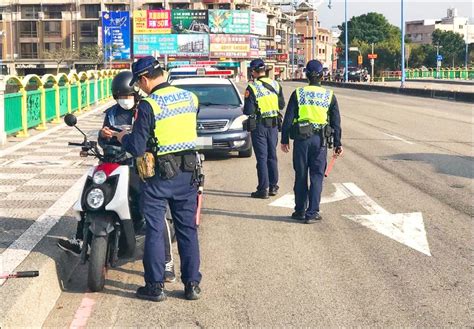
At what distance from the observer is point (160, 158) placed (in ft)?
17.5

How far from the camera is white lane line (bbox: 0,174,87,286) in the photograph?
231 inches

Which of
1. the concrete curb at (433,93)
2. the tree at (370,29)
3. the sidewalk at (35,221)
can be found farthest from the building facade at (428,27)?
the sidewalk at (35,221)

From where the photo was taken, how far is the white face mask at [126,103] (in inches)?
251

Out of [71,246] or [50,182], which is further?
[50,182]

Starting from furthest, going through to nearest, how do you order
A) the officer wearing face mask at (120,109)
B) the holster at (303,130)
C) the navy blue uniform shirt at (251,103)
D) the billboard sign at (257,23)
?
the billboard sign at (257,23), the navy blue uniform shirt at (251,103), the holster at (303,130), the officer wearing face mask at (120,109)

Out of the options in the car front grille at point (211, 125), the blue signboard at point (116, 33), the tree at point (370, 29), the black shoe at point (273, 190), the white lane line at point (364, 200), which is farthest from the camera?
the tree at point (370, 29)

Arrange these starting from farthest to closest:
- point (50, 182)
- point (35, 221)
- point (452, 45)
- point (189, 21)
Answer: point (452, 45), point (189, 21), point (50, 182), point (35, 221)

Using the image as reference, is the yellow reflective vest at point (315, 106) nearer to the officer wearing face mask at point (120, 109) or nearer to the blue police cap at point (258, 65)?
the blue police cap at point (258, 65)

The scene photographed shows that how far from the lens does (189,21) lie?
95312 mm

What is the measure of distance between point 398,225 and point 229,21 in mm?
92540

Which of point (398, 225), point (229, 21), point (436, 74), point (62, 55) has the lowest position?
point (398, 225)

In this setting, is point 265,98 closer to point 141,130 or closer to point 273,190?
point 273,190

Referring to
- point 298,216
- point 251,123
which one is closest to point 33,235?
point 298,216

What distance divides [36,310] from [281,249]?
2.66 meters
